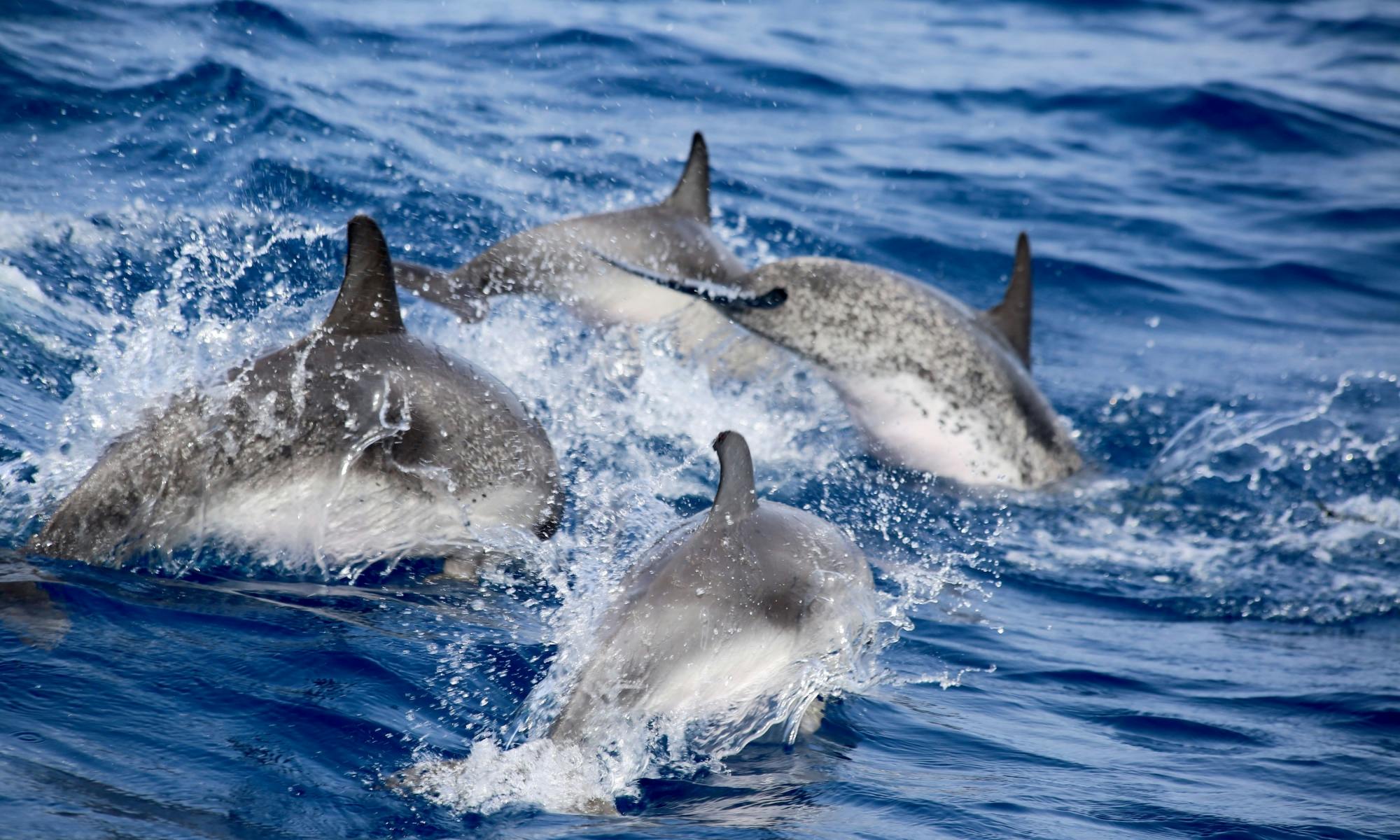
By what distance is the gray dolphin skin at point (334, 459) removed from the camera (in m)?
5.41

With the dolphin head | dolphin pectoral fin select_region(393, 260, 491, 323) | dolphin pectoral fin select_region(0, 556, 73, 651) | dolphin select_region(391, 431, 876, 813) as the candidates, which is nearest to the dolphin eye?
the dolphin head

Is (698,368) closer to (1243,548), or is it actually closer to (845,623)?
(1243,548)

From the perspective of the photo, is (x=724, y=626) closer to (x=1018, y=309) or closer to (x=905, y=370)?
(x=905, y=370)

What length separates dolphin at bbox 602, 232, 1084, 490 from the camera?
350 inches

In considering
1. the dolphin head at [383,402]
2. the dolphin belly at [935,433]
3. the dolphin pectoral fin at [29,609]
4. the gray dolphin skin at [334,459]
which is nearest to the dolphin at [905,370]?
the dolphin belly at [935,433]

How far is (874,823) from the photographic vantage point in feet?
14.7

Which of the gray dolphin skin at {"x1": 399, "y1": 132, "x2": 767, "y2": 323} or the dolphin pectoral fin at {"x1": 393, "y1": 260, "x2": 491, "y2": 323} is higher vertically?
the gray dolphin skin at {"x1": 399, "y1": 132, "x2": 767, "y2": 323}

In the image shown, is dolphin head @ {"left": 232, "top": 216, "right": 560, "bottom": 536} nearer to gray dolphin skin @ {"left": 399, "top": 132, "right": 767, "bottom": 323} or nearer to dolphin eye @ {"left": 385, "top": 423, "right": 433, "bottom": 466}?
dolphin eye @ {"left": 385, "top": 423, "right": 433, "bottom": 466}

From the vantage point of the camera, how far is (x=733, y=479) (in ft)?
16.1

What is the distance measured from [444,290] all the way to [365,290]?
8.23ft

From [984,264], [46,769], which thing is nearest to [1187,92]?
[984,264]

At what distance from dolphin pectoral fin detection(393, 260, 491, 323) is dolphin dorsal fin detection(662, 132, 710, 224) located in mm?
1642

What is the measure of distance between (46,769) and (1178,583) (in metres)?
5.98

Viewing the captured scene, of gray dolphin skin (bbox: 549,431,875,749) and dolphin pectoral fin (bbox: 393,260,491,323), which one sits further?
dolphin pectoral fin (bbox: 393,260,491,323)
